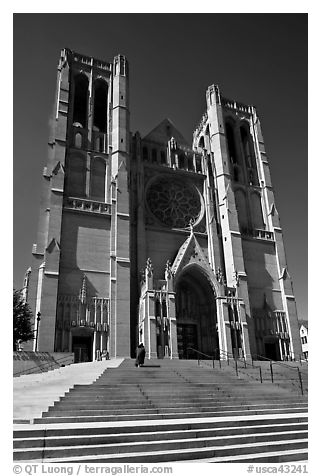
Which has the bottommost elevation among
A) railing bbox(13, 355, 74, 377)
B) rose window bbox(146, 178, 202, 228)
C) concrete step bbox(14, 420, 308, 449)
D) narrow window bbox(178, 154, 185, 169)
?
concrete step bbox(14, 420, 308, 449)

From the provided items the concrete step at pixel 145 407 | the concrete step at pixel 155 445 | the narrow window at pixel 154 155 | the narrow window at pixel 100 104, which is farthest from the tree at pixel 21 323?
the narrow window at pixel 100 104

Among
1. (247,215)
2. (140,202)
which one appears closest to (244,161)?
(247,215)

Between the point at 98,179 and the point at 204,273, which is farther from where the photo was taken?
the point at 98,179

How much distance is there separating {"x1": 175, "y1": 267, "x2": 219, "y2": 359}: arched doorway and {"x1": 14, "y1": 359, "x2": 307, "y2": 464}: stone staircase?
1415 cm

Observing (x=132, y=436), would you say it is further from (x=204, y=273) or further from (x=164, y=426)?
(x=204, y=273)

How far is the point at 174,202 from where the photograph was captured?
32.4 metres

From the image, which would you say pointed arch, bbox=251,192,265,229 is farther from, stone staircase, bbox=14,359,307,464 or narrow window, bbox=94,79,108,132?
stone staircase, bbox=14,359,307,464

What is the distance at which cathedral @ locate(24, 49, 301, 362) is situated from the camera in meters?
24.0

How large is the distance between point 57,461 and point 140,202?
2447 cm

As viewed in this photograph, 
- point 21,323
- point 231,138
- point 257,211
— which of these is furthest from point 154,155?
point 21,323

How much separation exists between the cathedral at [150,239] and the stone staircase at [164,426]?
1147cm

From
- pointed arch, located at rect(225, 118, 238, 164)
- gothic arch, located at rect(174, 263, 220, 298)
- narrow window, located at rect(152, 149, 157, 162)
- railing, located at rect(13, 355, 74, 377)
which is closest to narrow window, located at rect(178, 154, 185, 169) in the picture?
narrow window, located at rect(152, 149, 157, 162)

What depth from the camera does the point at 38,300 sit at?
913 inches

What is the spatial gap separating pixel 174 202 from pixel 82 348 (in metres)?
15.3
